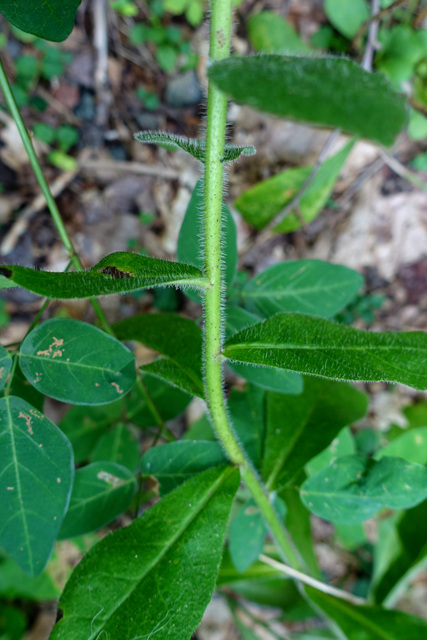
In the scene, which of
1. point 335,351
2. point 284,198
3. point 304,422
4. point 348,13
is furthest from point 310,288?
point 348,13

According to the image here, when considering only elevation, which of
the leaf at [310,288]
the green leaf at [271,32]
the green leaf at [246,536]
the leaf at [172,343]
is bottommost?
the green leaf at [246,536]

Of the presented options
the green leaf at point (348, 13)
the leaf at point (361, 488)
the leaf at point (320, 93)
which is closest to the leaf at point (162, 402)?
the leaf at point (361, 488)

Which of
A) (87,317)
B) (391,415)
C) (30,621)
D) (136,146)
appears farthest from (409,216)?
(30,621)

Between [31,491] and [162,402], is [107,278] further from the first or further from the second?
[162,402]

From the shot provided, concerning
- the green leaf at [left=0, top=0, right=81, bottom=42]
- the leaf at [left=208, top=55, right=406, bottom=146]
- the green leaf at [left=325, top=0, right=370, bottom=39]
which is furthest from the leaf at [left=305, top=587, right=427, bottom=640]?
the green leaf at [left=325, top=0, right=370, bottom=39]

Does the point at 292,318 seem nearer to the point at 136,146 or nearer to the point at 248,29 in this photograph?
the point at 136,146

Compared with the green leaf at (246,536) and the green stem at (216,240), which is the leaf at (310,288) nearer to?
the green stem at (216,240)
